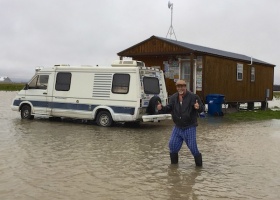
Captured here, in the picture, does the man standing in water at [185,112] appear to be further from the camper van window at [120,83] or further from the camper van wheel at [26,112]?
the camper van wheel at [26,112]

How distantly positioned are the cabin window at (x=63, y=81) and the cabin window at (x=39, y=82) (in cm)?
56

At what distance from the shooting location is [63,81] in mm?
15609

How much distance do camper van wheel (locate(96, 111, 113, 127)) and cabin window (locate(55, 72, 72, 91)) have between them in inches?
69.3

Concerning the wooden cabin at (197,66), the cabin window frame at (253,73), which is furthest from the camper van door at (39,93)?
the cabin window frame at (253,73)

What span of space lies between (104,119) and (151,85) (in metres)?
2.19

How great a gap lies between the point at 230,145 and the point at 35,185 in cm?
629

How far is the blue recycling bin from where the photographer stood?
66.9 ft

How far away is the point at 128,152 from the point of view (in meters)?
9.59

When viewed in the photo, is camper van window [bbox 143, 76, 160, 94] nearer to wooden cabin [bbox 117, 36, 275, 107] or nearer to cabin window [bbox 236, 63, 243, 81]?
wooden cabin [bbox 117, 36, 275, 107]

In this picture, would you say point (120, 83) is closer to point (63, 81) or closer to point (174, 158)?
point (63, 81)

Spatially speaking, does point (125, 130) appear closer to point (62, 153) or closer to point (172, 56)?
point (62, 153)

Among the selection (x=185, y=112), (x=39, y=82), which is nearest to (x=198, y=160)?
(x=185, y=112)

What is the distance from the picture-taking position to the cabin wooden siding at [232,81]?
69.5ft

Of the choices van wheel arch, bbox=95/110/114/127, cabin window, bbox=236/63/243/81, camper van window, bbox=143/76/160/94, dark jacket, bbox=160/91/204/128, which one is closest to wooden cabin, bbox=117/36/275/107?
cabin window, bbox=236/63/243/81
